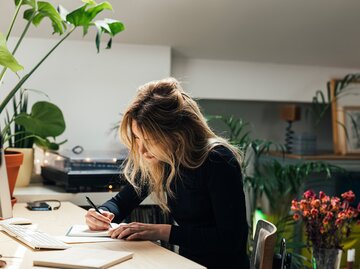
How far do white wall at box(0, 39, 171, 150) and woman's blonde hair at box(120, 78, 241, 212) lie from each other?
133cm

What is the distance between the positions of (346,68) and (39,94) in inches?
90.3

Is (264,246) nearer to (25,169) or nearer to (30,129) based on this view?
(30,129)

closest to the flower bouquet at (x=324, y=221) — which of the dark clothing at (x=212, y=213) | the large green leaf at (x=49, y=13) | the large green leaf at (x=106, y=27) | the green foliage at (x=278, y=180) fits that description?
the green foliage at (x=278, y=180)

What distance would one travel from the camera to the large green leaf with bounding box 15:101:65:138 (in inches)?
104

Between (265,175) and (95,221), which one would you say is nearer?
(95,221)

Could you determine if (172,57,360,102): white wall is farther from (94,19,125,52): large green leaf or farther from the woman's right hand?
the woman's right hand

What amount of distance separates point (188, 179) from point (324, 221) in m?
1.04

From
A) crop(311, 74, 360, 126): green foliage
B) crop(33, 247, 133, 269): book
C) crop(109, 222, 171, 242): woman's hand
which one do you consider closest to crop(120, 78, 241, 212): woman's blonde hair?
crop(109, 222, 171, 242): woman's hand

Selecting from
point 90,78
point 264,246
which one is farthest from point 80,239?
point 90,78

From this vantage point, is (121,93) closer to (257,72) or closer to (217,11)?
(217,11)

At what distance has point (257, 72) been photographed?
3.85 meters

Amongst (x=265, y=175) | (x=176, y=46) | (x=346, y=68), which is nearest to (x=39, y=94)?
(x=176, y=46)

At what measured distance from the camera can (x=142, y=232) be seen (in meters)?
1.86

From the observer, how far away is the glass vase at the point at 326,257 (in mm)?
2744
